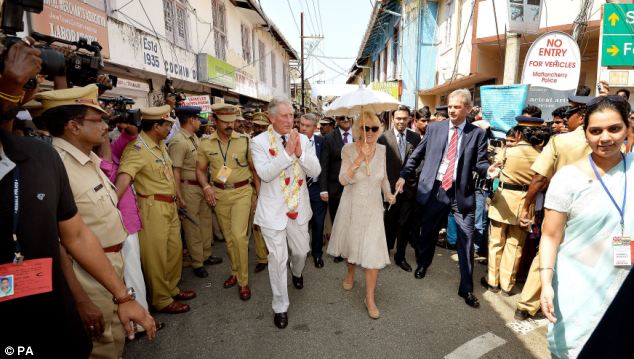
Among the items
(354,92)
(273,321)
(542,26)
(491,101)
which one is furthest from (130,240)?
(542,26)

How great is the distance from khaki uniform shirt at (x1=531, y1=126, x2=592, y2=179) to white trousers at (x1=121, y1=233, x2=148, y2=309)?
358cm

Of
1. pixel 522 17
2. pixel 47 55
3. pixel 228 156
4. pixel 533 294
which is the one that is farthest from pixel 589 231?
pixel 522 17

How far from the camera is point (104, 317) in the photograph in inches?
83.7

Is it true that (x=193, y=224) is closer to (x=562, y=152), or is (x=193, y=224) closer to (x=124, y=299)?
(x=124, y=299)

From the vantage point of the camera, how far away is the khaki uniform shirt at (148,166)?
3.09m

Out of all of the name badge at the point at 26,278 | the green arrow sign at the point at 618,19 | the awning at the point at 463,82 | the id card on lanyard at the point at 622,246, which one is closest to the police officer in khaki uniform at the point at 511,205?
the id card on lanyard at the point at 622,246

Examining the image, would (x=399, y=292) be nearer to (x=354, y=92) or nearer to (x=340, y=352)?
(x=340, y=352)

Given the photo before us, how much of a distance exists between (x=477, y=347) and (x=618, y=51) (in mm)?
6928

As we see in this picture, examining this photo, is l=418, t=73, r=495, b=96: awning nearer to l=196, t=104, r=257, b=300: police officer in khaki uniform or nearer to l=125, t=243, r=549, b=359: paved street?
l=125, t=243, r=549, b=359: paved street

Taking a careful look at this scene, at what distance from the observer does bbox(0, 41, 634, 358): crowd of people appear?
1432mm

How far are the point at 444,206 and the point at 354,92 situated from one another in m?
1.60

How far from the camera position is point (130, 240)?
2.83 metres

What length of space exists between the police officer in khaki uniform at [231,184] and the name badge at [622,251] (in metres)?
2.91

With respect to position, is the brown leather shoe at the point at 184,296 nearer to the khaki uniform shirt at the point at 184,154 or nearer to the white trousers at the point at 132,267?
the white trousers at the point at 132,267
